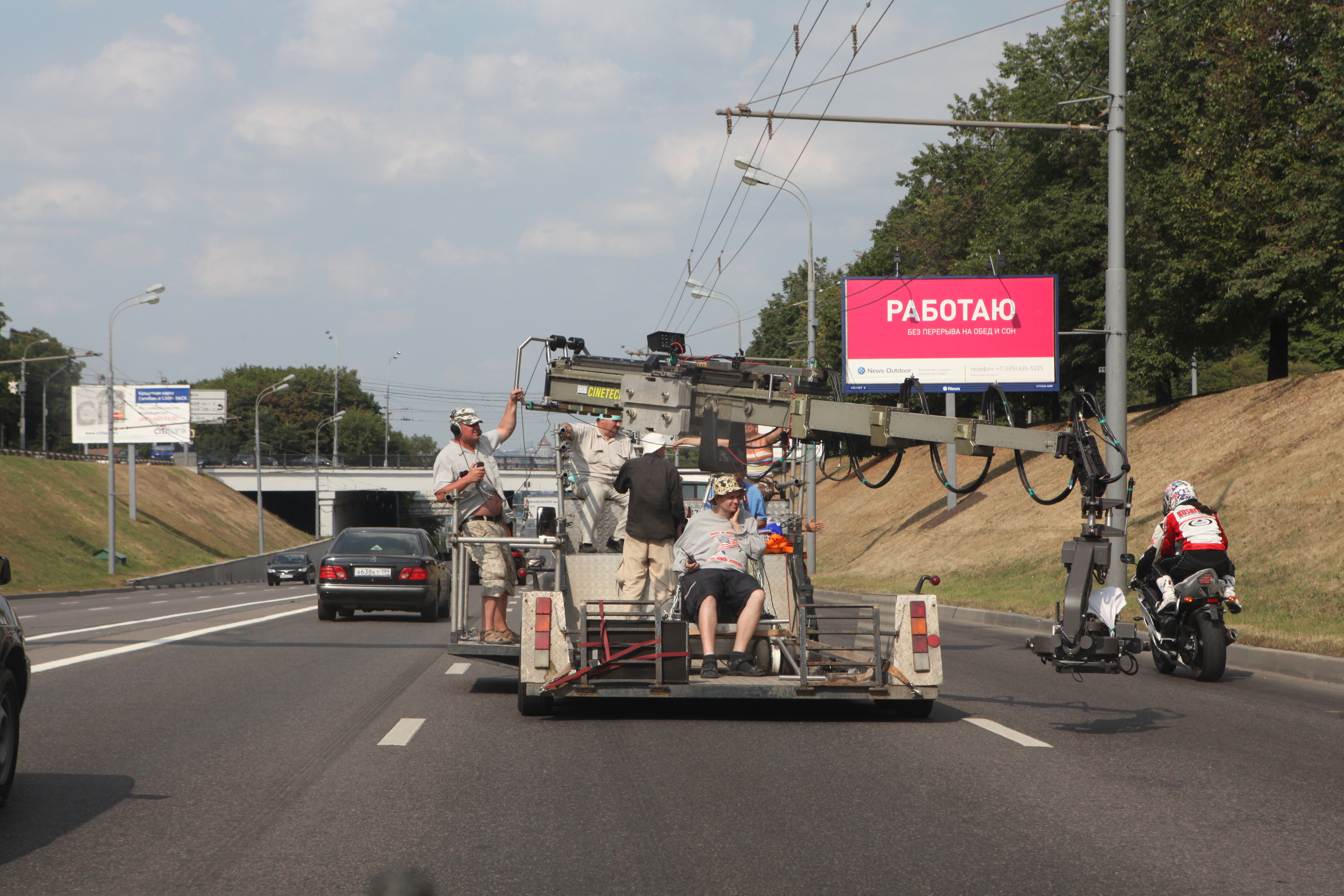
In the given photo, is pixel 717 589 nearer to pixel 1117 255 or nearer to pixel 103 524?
pixel 1117 255

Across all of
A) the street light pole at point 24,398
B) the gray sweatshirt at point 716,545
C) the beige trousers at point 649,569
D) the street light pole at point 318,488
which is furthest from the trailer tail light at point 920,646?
the street light pole at point 24,398

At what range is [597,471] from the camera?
12.6 meters

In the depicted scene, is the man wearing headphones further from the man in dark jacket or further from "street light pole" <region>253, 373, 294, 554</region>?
"street light pole" <region>253, 373, 294, 554</region>

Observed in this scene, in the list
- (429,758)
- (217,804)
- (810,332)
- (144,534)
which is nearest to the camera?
(217,804)

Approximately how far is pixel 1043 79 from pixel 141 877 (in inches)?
1839

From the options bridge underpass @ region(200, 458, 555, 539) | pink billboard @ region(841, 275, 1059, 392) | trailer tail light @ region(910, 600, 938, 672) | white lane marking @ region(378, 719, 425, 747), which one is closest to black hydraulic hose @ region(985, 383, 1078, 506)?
trailer tail light @ region(910, 600, 938, 672)

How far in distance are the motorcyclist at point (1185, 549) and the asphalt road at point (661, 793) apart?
3.78 feet

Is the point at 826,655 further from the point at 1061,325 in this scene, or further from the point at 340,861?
the point at 1061,325

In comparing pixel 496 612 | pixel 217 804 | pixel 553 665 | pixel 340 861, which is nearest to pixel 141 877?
pixel 340 861

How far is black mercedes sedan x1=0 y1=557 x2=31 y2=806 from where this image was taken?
5.80m

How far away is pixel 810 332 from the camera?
114 ft

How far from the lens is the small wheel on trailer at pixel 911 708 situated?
9.42 m

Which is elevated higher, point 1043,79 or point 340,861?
point 1043,79

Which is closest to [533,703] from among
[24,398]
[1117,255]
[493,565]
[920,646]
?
[493,565]
